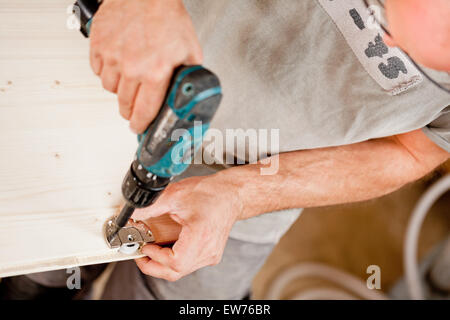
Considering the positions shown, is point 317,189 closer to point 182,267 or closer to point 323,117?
point 323,117

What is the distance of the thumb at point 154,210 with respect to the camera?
0.69 meters

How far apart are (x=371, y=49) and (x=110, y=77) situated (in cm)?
41

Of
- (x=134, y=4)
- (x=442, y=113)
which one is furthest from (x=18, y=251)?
(x=442, y=113)

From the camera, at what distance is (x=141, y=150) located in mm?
568

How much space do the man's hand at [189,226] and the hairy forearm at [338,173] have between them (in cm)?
12

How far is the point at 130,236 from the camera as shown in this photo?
692mm

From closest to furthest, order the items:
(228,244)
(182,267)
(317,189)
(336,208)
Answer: (182,267), (317,189), (228,244), (336,208)

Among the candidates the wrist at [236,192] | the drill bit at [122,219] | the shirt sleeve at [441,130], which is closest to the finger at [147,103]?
the drill bit at [122,219]

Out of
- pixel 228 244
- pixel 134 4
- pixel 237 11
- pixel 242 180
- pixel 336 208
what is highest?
pixel 134 4

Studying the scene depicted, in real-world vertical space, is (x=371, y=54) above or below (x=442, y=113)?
above

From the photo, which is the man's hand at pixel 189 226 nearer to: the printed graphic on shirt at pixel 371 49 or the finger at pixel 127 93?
the finger at pixel 127 93

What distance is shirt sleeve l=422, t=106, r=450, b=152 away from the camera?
0.79m

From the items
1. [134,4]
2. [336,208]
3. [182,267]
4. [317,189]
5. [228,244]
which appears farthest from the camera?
[336,208]

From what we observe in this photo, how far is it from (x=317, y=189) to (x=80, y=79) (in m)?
0.50
